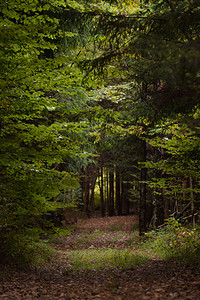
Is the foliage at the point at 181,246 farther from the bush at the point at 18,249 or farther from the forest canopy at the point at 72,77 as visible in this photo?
the bush at the point at 18,249

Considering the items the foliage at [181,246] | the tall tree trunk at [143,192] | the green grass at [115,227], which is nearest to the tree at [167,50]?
the foliage at [181,246]

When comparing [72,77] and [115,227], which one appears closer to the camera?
[72,77]

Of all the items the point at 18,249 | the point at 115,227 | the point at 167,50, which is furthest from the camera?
the point at 115,227

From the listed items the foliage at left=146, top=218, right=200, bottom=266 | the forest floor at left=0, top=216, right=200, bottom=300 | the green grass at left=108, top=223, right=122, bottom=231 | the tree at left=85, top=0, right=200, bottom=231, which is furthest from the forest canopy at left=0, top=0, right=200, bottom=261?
the green grass at left=108, top=223, right=122, bottom=231

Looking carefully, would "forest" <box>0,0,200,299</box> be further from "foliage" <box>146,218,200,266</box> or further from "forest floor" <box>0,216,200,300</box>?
"forest floor" <box>0,216,200,300</box>

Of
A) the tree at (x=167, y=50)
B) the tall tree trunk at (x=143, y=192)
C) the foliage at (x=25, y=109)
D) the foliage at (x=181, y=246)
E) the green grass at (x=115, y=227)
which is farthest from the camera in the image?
the green grass at (x=115, y=227)

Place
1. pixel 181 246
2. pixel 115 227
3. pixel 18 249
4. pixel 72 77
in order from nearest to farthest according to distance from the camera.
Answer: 1. pixel 72 77
2. pixel 18 249
3. pixel 181 246
4. pixel 115 227

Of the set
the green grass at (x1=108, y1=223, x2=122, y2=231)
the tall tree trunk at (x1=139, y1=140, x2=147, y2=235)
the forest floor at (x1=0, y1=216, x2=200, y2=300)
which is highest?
the tall tree trunk at (x1=139, y1=140, x2=147, y2=235)

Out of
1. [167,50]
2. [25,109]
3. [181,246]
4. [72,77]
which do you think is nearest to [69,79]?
[72,77]

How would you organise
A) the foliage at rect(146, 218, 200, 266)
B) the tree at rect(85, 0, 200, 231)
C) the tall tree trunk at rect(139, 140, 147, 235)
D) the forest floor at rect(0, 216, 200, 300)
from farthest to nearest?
the tall tree trunk at rect(139, 140, 147, 235)
the foliage at rect(146, 218, 200, 266)
the forest floor at rect(0, 216, 200, 300)
the tree at rect(85, 0, 200, 231)

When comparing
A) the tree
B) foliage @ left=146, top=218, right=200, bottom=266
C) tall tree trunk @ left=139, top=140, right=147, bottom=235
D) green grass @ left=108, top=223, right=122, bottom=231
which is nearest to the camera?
the tree

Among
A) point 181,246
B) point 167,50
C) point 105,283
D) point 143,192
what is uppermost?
point 167,50

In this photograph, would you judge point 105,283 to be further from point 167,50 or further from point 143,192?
point 143,192

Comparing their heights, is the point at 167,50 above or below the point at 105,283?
above
